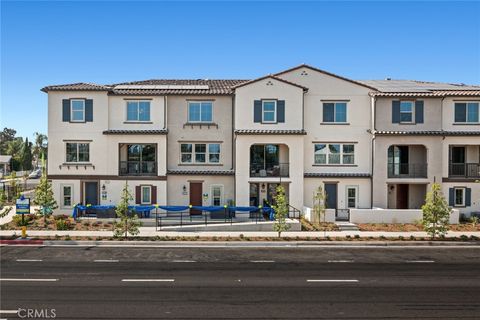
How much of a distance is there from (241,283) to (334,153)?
19731 millimetres

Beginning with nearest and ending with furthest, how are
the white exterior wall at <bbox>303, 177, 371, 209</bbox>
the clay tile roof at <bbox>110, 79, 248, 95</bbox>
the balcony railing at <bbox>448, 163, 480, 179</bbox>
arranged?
the clay tile roof at <bbox>110, 79, 248, 95</bbox>
the white exterior wall at <bbox>303, 177, 371, 209</bbox>
the balcony railing at <bbox>448, 163, 480, 179</bbox>

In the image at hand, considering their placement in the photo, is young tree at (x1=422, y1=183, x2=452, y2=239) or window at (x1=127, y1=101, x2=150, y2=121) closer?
young tree at (x1=422, y1=183, x2=452, y2=239)

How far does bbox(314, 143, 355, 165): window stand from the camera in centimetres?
3250

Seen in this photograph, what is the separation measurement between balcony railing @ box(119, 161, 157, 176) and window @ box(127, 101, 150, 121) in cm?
331

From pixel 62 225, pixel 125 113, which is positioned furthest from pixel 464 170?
pixel 62 225

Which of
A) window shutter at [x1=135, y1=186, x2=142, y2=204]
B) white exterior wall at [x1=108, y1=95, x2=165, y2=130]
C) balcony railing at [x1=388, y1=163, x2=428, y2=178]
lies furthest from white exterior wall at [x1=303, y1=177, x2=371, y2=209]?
window shutter at [x1=135, y1=186, x2=142, y2=204]

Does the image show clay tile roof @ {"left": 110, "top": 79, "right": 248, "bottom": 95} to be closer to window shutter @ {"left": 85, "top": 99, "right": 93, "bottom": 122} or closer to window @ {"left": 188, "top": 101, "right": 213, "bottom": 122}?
window @ {"left": 188, "top": 101, "right": 213, "bottom": 122}

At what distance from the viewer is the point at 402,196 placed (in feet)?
110

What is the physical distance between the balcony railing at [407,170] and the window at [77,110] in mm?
23421

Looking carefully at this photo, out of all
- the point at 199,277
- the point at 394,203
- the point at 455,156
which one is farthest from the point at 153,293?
the point at 455,156

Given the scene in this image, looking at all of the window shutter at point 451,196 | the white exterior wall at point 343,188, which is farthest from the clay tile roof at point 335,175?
the window shutter at point 451,196

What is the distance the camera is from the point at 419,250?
21609mm

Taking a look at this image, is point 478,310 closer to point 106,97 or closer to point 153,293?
point 153,293

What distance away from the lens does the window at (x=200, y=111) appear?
3244cm
